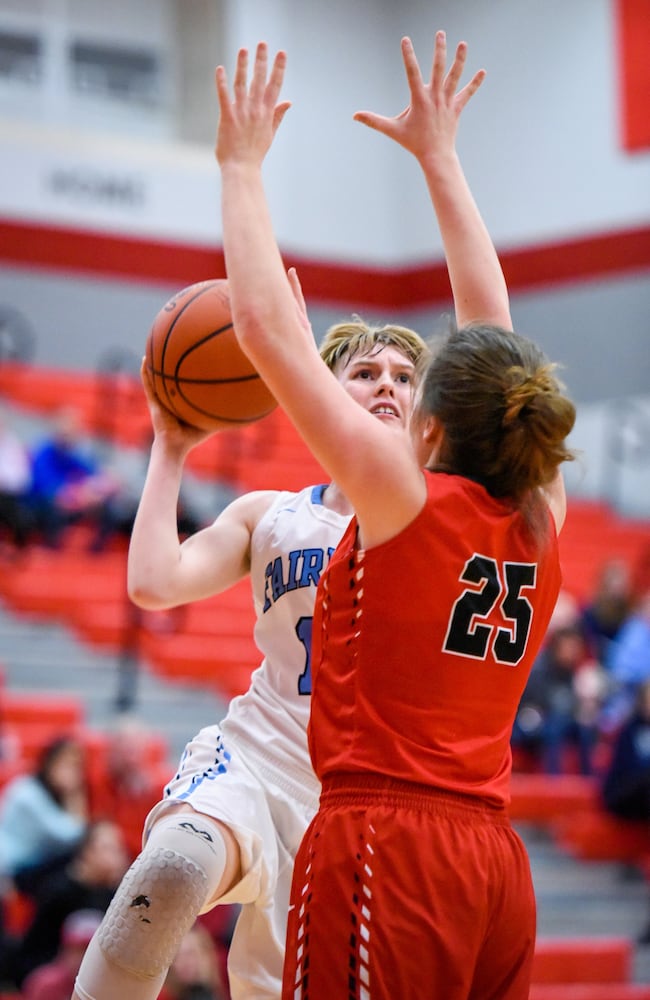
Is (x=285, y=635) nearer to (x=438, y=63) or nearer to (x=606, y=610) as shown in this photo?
(x=438, y=63)

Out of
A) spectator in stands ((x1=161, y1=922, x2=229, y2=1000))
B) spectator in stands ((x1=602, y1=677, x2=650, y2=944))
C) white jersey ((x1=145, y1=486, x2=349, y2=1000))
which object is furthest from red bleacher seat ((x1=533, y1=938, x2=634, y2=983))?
white jersey ((x1=145, y1=486, x2=349, y2=1000))

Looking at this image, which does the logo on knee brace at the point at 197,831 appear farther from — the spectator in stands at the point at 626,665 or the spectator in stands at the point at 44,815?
the spectator in stands at the point at 626,665

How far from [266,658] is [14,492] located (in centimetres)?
670

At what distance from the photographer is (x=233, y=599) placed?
10805 mm

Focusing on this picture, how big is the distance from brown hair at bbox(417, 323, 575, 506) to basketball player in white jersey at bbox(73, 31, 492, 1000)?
659 mm

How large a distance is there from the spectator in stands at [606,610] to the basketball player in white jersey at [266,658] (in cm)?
747

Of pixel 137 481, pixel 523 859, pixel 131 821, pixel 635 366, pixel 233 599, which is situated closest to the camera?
pixel 523 859

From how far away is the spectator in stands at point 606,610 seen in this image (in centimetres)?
1084

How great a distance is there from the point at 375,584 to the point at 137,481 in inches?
377

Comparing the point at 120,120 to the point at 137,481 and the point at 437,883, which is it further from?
the point at 437,883

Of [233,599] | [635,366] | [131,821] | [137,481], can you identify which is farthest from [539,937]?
[635,366]

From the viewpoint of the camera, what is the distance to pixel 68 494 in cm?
1039

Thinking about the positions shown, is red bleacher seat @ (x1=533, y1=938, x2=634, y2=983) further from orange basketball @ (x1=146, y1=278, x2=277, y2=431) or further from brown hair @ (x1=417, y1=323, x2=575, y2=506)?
brown hair @ (x1=417, y1=323, x2=575, y2=506)

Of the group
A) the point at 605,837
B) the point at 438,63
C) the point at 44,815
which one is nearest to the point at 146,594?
the point at 438,63
